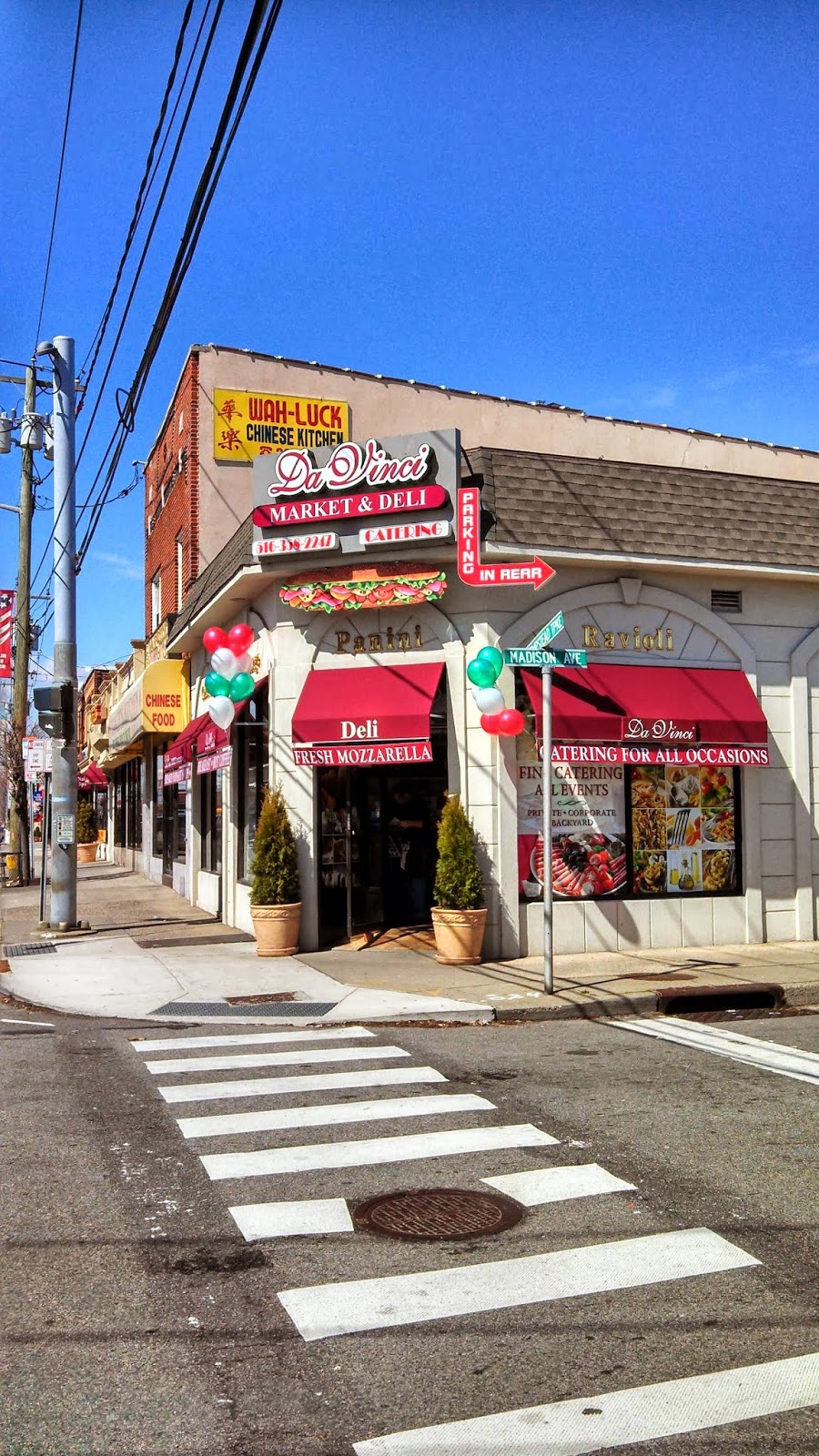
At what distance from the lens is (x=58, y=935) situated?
17141mm

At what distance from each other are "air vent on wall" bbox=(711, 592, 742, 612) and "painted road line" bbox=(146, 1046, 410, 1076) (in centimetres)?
821

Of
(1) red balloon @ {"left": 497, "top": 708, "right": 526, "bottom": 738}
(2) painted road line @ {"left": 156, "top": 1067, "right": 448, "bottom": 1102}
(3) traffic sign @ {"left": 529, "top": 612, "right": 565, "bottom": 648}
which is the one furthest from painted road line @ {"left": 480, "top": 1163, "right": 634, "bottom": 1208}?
(1) red balloon @ {"left": 497, "top": 708, "right": 526, "bottom": 738}

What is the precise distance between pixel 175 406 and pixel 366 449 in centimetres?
1164

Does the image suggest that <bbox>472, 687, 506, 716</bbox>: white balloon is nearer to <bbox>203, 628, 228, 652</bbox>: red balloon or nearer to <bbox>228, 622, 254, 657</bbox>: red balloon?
<bbox>228, 622, 254, 657</bbox>: red balloon

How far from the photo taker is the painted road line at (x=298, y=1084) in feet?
26.3

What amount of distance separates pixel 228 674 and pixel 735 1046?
8213 mm

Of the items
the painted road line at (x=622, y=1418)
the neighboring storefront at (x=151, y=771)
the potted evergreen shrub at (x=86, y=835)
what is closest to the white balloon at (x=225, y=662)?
the neighboring storefront at (x=151, y=771)

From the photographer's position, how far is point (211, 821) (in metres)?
20.8

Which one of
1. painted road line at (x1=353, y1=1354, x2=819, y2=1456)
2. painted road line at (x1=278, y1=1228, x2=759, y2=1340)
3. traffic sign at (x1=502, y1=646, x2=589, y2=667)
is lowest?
painted road line at (x1=278, y1=1228, x2=759, y2=1340)

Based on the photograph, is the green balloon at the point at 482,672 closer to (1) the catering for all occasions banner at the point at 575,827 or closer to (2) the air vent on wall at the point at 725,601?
(1) the catering for all occasions banner at the point at 575,827

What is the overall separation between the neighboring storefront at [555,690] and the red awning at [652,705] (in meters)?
0.03

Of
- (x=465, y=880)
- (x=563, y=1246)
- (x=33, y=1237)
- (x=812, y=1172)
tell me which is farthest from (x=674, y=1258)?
(x=465, y=880)

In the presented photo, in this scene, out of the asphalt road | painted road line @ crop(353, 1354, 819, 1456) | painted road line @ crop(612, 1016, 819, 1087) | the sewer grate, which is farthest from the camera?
the sewer grate

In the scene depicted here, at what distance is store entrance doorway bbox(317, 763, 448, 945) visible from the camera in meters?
16.1
